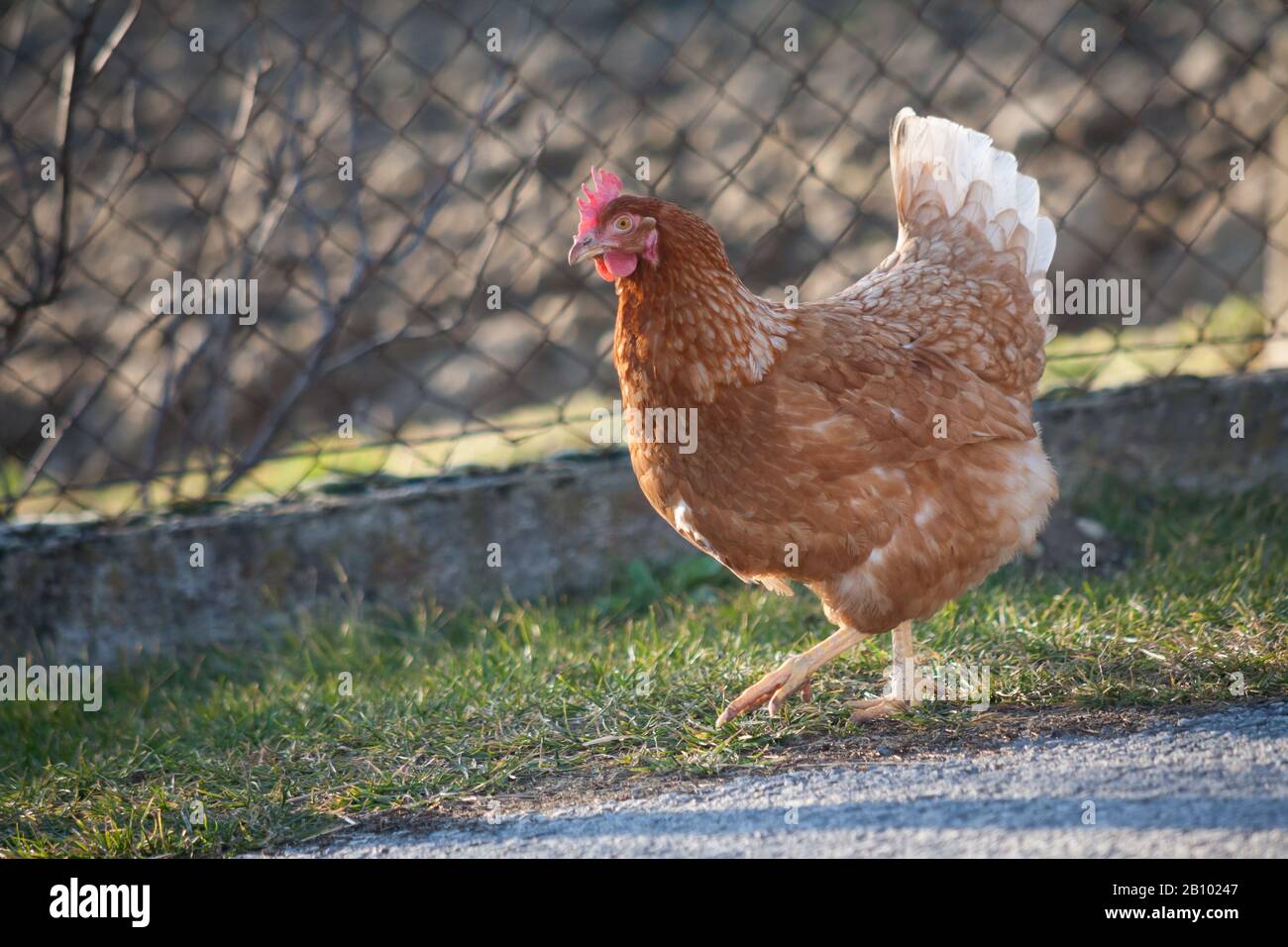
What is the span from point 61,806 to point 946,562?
224 centimetres

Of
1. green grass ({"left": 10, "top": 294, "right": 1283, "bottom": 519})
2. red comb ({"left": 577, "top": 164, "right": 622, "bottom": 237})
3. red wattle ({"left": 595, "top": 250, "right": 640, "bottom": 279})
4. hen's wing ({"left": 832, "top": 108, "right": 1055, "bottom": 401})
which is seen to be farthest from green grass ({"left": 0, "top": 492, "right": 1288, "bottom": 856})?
red comb ({"left": 577, "top": 164, "right": 622, "bottom": 237})

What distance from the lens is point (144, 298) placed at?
7.15m

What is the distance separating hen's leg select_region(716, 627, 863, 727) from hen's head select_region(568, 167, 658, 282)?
106 centimetres

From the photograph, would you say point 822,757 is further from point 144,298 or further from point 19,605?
point 144,298

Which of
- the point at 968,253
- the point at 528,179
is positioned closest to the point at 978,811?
the point at 968,253

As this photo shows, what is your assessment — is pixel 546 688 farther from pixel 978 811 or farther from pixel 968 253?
pixel 968 253

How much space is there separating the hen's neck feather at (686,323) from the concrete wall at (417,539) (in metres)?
1.46

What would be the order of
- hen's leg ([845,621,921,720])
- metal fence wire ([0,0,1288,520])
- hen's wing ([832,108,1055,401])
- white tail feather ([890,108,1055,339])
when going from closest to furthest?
hen's leg ([845,621,921,720]) → hen's wing ([832,108,1055,401]) → white tail feather ([890,108,1055,339]) → metal fence wire ([0,0,1288,520])

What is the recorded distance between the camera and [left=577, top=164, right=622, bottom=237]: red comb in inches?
115

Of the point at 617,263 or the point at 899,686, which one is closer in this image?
the point at 617,263

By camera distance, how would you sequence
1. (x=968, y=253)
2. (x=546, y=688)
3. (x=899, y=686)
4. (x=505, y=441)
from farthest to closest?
(x=505, y=441)
(x=968, y=253)
(x=546, y=688)
(x=899, y=686)

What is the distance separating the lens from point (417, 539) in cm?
431

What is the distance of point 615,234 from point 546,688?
124cm

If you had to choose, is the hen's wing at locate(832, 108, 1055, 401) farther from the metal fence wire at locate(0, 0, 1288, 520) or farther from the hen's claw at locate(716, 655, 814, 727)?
the metal fence wire at locate(0, 0, 1288, 520)
